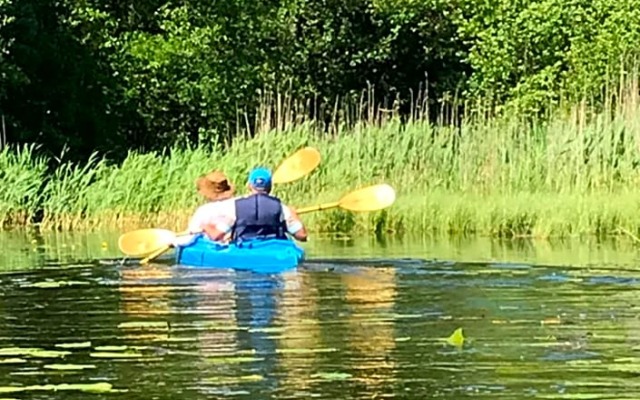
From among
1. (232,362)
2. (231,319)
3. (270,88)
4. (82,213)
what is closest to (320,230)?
(82,213)

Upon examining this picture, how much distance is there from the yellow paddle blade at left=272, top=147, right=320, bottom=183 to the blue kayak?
299cm

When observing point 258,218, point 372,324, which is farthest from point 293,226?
point 372,324

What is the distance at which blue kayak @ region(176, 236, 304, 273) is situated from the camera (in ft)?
46.2

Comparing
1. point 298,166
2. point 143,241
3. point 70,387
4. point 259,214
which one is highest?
point 298,166

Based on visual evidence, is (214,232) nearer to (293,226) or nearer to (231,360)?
(293,226)

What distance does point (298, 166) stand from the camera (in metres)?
17.7

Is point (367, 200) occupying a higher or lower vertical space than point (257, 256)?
higher

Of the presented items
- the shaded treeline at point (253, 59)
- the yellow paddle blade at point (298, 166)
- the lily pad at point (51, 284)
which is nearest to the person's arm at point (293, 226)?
the lily pad at point (51, 284)

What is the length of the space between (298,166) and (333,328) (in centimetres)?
758

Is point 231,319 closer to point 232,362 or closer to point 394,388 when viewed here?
point 232,362

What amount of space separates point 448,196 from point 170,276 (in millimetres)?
6460

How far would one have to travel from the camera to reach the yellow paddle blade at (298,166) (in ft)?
57.2

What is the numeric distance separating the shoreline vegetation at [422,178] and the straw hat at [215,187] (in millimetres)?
4428

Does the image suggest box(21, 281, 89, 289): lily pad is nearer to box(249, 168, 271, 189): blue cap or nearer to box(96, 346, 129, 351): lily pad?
box(249, 168, 271, 189): blue cap
